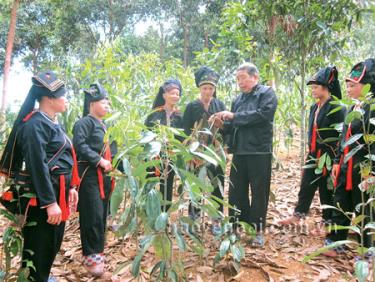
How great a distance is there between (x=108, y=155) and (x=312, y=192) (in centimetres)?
181

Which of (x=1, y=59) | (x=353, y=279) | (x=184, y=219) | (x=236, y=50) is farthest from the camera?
(x=1, y=59)

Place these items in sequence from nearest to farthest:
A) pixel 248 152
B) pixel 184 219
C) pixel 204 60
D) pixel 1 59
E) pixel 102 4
A: 1. pixel 184 219
2. pixel 248 152
3. pixel 204 60
4. pixel 1 59
5. pixel 102 4

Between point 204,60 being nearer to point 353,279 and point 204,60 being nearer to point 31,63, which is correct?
point 353,279

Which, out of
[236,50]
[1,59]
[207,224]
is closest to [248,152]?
[207,224]

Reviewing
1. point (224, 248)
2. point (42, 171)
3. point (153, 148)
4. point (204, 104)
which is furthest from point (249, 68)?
point (42, 171)

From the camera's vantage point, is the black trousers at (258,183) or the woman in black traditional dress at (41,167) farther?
the black trousers at (258,183)

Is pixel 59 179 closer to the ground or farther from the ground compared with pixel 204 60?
closer to the ground

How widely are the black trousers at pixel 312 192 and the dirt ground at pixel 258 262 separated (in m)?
0.16

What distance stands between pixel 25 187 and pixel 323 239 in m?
2.32

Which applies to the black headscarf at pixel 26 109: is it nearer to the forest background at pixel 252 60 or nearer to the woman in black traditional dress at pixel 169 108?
the forest background at pixel 252 60

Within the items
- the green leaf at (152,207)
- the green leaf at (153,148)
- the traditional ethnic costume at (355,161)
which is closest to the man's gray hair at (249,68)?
the traditional ethnic costume at (355,161)

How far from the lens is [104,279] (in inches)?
93.0

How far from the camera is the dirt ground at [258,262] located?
234 centimetres

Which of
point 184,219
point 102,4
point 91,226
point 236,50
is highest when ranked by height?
point 102,4
